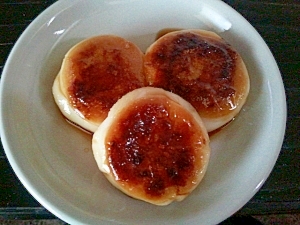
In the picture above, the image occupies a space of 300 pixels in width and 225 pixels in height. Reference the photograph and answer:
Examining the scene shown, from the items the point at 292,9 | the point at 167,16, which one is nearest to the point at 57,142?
the point at 167,16

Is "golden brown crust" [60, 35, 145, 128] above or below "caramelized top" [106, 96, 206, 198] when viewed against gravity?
above

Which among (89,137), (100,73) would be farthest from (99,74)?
(89,137)

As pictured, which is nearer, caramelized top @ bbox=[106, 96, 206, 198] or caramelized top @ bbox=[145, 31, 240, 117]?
caramelized top @ bbox=[106, 96, 206, 198]

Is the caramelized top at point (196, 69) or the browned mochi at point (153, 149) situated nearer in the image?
the browned mochi at point (153, 149)

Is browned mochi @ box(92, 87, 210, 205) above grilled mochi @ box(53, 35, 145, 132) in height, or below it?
below

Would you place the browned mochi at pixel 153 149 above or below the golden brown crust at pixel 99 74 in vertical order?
below

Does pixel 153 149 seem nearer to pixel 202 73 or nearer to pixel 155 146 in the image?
pixel 155 146
